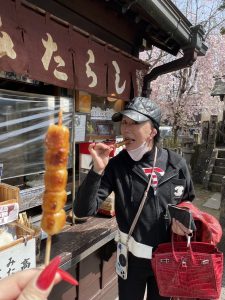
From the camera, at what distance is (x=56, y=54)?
3.53 metres

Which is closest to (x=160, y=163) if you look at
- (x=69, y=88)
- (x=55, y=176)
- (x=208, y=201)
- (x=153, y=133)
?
(x=153, y=133)

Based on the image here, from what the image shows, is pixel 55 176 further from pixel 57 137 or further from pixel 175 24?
pixel 175 24

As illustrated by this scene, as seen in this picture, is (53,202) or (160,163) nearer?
(53,202)

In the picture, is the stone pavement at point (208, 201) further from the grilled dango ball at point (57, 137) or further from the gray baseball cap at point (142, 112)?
the grilled dango ball at point (57, 137)

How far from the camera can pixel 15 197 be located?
2875 mm

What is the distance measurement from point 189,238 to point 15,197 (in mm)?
1784

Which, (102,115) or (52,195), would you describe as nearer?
(52,195)

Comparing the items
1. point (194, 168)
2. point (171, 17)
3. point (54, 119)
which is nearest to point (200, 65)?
point (194, 168)

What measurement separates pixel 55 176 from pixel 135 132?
1.49 meters

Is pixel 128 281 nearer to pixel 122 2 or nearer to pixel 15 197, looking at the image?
pixel 15 197

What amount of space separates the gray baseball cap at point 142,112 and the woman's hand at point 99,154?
437 mm

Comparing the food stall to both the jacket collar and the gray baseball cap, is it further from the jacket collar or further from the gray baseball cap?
the jacket collar

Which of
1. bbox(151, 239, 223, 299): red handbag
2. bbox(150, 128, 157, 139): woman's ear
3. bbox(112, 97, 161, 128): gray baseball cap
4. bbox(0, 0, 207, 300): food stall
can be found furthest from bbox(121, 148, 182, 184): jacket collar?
bbox(0, 0, 207, 300): food stall

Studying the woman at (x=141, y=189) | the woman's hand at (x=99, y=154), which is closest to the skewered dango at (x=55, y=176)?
the woman's hand at (x=99, y=154)
